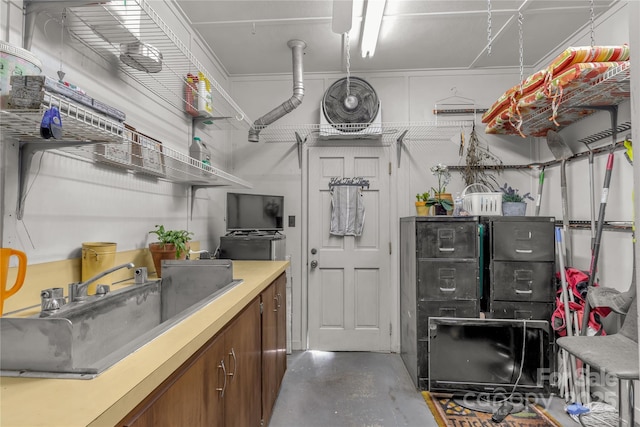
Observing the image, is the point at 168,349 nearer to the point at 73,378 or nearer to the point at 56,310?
the point at 73,378

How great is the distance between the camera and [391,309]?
10.5 ft

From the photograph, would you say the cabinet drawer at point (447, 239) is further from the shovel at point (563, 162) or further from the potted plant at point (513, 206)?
the shovel at point (563, 162)

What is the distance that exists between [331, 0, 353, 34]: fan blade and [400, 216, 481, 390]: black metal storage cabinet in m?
1.52

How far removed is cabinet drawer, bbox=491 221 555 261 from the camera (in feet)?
8.00

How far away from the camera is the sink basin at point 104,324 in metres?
0.70

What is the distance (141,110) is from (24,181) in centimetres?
87

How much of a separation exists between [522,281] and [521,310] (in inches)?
8.8

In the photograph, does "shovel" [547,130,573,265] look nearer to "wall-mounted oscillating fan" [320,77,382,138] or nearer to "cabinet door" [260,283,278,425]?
Result: "wall-mounted oscillating fan" [320,77,382,138]

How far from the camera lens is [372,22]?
6.95ft

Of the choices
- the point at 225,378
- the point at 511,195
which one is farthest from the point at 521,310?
the point at 225,378

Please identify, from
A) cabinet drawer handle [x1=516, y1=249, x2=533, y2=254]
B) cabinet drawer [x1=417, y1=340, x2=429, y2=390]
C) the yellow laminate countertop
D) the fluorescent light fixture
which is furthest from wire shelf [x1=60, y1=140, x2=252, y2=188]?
cabinet drawer handle [x1=516, y1=249, x2=533, y2=254]

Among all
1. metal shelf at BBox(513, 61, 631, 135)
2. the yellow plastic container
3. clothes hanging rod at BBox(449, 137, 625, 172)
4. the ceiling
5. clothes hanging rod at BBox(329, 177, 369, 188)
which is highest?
the ceiling

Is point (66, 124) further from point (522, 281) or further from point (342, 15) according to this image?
point (522, 281)

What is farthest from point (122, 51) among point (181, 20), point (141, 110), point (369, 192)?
point (369, 192)
